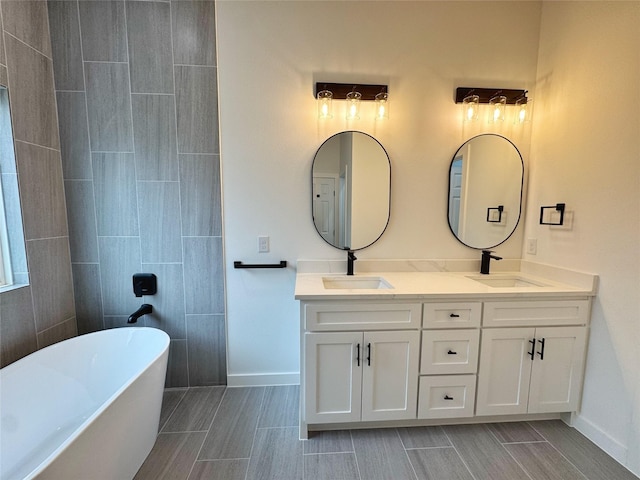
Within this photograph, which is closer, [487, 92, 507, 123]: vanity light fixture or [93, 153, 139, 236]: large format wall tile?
[93, 153, 139, 236]: large format wall tile

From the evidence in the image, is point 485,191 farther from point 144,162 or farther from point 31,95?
point 31,95

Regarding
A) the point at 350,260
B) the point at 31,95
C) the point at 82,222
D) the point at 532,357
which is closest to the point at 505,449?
the point at 532,357

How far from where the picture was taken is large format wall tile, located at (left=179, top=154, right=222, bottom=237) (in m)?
2.01

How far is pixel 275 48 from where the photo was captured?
6.44 ft

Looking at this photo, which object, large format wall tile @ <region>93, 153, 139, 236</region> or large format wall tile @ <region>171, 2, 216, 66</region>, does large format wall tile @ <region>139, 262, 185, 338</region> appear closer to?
large format wall tile @ <region>93, 153, 139, 236</region>

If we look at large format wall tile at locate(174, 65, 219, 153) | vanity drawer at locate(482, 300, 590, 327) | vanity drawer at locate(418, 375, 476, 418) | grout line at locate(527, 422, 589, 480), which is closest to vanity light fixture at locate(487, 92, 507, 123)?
vanity drawer at locate(482, 300, 590, 327)

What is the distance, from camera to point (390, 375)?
166 centimetres

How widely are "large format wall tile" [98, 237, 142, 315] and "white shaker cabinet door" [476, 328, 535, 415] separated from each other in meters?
2.39

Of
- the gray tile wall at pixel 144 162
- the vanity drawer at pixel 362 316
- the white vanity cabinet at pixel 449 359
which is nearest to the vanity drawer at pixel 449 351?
the white vanity cabinet at pixel 449 359

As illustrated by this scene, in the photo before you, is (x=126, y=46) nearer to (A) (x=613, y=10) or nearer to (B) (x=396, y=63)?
(B) (x=396, y=63)

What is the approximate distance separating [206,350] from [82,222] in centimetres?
127

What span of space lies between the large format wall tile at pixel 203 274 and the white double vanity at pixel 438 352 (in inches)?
30.2

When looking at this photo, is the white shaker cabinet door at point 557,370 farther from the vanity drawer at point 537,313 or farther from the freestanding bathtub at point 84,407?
the freestanding bathtub at point 84,407

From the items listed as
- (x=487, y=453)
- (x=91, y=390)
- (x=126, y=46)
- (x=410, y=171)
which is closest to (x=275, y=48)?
(x=126, y=46)
